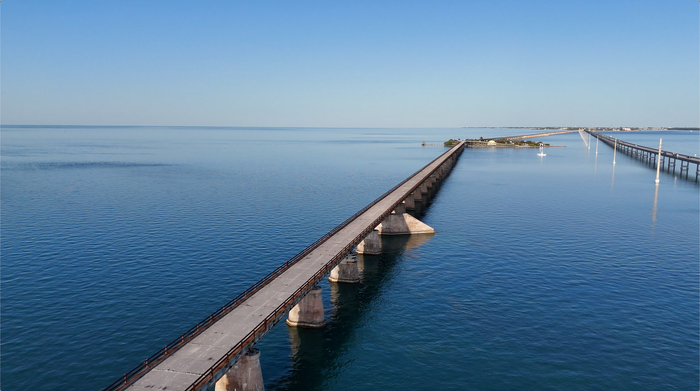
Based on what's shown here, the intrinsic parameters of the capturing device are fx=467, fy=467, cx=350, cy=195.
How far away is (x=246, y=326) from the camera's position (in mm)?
37219

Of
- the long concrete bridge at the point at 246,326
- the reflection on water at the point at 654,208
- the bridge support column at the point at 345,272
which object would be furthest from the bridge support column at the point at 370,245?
the reflection on water at the point at 654,208

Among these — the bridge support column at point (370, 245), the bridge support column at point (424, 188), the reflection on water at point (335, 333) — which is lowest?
the reflection on water at point (335, 333)

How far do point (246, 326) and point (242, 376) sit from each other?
420cm

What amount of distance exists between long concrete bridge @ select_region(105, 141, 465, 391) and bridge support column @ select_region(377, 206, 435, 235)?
16.4 metres

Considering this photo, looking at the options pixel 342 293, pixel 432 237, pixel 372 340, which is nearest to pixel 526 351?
pixel 372 340

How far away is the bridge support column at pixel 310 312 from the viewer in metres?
48.0

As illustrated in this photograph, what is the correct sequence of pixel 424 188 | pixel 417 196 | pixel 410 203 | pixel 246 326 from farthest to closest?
pixel 424 188 → pixel 417 196 → pixel 410 203 → pixel 246 326

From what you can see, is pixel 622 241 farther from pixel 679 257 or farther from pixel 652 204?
pixel 652 204

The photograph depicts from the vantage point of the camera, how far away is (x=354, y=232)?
66875mm

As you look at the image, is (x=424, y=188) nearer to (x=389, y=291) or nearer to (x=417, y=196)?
(x=417, y=196)

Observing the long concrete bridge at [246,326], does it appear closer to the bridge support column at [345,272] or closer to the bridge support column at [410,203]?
the bridge support column at [345,272]

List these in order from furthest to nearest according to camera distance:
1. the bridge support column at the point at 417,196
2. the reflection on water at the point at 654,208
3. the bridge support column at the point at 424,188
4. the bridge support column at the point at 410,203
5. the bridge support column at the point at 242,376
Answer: the bridge support column at the point at 424,188
the bridge support column at the point at 417,196
the bridge support column at the point at 410,203
the reflection on water at the point at 654,208
the bridge support column at the point at 242,376

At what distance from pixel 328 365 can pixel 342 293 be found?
1759 cm

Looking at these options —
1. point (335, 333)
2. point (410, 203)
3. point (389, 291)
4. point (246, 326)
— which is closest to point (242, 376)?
point (246, 326)
